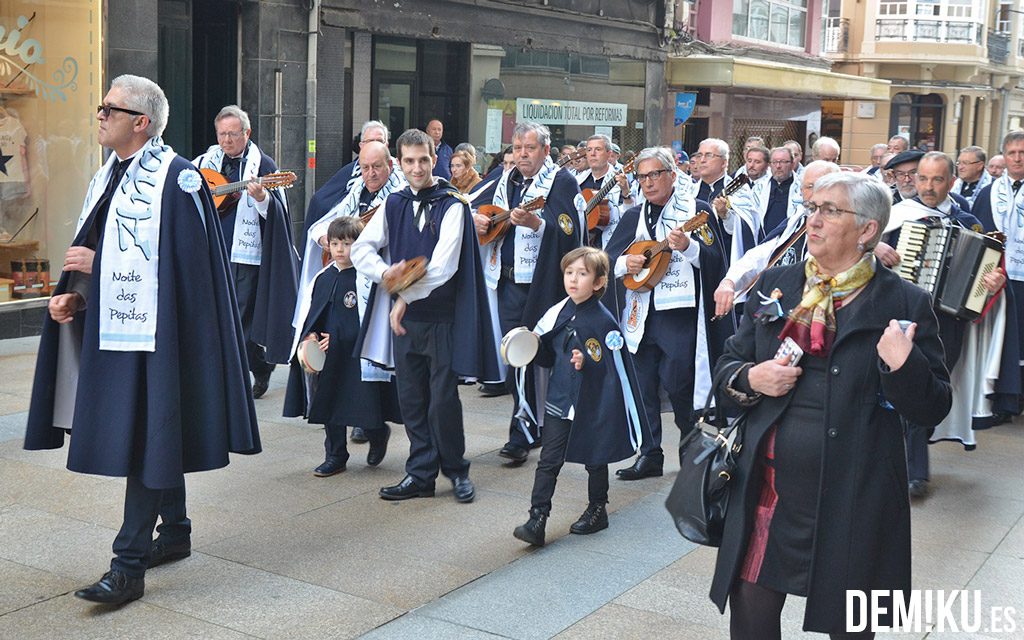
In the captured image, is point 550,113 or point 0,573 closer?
point 0,573

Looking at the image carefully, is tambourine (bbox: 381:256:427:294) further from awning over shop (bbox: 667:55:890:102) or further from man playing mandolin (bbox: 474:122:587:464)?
awning over shop (bbox: 667:55:890:102)

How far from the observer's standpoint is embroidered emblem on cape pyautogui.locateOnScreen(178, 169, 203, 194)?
16.8 ft

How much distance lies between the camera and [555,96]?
1947 cm

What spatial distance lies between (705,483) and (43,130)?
30.4 ft

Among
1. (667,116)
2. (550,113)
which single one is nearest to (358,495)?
(550,113)

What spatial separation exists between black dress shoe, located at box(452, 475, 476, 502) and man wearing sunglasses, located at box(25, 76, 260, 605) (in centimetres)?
175

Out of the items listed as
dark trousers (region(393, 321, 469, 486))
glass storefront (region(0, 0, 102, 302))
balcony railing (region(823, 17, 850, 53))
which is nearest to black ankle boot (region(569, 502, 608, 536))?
dark trousers (region(393, 321, 469, 486))

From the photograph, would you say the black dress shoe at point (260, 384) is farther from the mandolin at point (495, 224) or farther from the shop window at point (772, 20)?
the shop window at point (772, 20)

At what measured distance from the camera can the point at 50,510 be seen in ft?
20.5

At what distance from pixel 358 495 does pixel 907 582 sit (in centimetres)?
367

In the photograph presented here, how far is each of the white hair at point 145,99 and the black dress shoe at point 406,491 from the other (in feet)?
7.87

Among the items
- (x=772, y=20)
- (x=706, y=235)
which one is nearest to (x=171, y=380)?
(x=706, y=235)

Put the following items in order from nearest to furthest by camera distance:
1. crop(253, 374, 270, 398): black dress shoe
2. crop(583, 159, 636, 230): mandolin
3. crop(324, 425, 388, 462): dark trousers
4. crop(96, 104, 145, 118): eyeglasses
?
crop(96, 104, 145, 118): eyeglasses
crop(324, 425, 388, 462): dark trousers
crop(253, 374, 270, 398): black dress shoe
crop(583, 159, 636, 230): mandolin

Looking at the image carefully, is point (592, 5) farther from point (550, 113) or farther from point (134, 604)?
point (134, 604)
